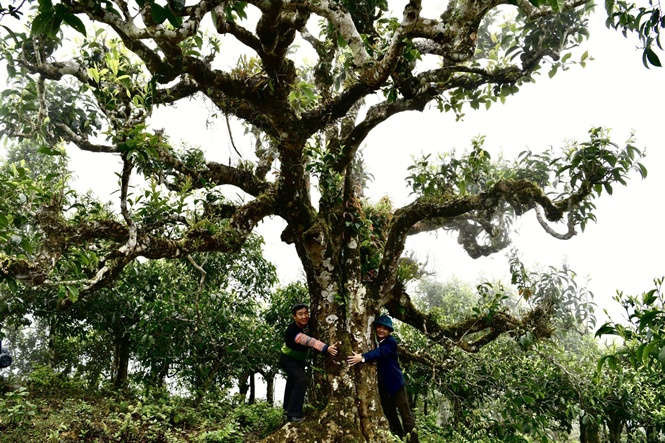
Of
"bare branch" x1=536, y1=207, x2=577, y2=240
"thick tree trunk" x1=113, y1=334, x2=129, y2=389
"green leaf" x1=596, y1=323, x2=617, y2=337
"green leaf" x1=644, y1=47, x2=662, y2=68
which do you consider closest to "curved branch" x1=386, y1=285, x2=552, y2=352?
"bare branch" x1=536, y1=207, x2=577, y2=240

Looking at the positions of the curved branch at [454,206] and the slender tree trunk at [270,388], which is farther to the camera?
the slender tree trunk at [270,388]

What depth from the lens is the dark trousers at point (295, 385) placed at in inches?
201

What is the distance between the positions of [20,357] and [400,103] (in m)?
19.8

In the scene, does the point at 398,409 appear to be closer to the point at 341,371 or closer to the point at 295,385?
the point at 341,371

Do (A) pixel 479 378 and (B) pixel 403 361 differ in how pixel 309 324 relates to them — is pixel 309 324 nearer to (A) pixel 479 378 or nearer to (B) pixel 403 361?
(B) pixel 403 361

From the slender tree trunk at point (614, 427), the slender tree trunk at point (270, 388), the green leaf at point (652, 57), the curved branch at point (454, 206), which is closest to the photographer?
the green leaf at point (652, 57)

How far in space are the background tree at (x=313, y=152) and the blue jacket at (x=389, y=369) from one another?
30 cm

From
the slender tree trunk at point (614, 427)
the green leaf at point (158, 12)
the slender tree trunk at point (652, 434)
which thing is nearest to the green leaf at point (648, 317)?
the green leaf at point (158, 12)

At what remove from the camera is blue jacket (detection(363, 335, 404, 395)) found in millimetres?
5273

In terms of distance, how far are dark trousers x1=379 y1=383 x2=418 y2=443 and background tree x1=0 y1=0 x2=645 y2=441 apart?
539 millimetres

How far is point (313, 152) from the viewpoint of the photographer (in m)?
5.40

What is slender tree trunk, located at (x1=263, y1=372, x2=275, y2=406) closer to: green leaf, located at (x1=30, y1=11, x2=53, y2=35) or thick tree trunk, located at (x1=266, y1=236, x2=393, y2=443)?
thick tree trunk, located at (x1=266, y1=236, x2=393, y2=443)

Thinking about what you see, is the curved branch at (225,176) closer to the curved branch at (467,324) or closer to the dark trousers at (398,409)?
the curved branch at (467,324)

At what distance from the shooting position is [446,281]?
26.2 m
